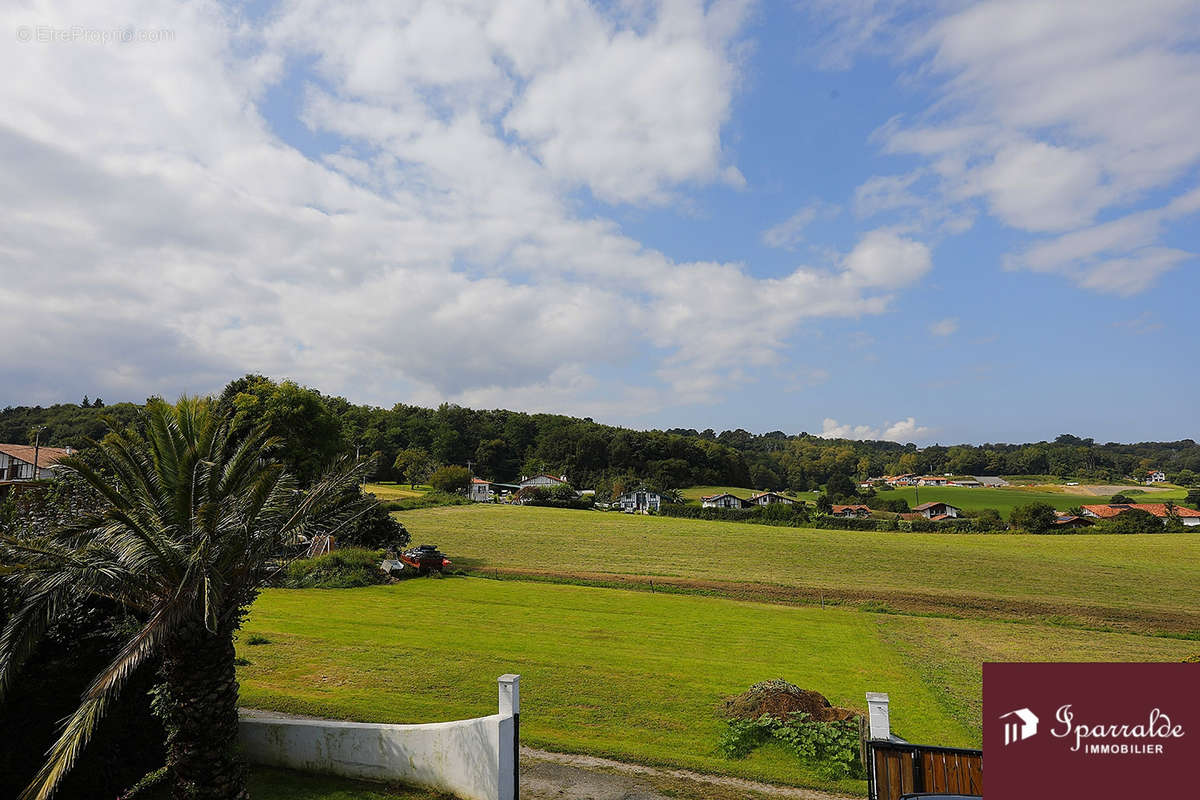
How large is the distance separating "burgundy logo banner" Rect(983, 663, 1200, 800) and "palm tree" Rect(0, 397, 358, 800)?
8185 mm

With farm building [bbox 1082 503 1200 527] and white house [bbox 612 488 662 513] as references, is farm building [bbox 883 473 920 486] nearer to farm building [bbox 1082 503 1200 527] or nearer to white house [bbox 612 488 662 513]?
farm building [bbox 1082 503 1200 527]

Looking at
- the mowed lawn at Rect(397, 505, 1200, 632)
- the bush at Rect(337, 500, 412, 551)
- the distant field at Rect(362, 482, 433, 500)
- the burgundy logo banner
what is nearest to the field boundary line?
the burgundy logo banner

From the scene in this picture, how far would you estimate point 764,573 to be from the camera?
4259cm

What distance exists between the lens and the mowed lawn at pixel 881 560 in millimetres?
34594

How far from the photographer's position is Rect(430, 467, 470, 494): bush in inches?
3556

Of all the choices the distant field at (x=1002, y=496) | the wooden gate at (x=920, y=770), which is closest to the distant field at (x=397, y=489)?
the distant field at (x=1002, y=496)

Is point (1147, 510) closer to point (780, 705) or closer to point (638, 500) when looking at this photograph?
point (638, 500)

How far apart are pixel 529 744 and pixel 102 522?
26.4 feet

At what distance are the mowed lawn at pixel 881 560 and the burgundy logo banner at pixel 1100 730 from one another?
105 ft

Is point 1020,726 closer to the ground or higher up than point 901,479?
higher up

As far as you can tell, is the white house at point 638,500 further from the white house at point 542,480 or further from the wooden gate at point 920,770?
the wooden gate at point 920,770

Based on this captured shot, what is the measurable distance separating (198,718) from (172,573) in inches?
79.9

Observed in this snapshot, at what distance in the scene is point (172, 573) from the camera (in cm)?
873

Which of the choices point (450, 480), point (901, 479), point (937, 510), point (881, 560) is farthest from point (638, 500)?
point (901, 479)
